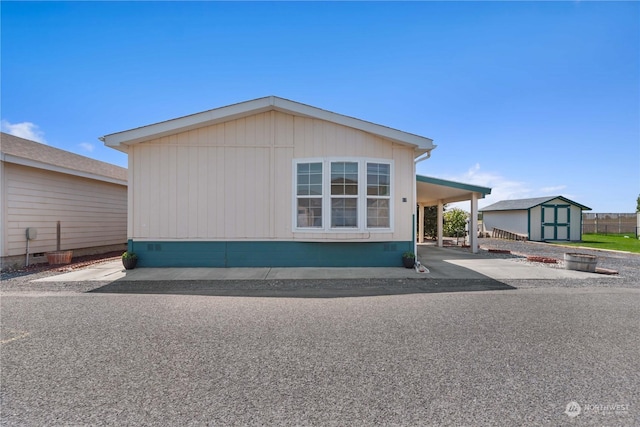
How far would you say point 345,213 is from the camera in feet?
26.5

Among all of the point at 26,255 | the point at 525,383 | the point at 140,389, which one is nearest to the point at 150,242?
the point at 26,255

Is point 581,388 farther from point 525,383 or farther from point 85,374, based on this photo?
point 85,374

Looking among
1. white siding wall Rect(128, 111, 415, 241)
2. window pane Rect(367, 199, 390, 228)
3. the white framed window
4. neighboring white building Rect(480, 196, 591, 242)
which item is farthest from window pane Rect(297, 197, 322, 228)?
neighboring white building Rect(480, 196, 591, 242)

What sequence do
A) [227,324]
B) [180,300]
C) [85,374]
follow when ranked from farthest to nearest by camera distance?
[180,300] < [227,324] < [85,374]

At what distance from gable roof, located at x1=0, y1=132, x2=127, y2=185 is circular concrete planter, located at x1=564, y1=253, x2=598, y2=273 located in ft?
48.9

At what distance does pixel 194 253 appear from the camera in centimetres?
835

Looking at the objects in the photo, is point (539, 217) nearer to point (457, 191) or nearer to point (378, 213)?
point (457, 191)

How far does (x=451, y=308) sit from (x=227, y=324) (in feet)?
10.9

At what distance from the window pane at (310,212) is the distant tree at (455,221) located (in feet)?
45.2

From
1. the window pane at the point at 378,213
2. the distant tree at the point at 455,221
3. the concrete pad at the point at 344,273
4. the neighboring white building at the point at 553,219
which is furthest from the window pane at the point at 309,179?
the neighboring white building at the point at 553,219

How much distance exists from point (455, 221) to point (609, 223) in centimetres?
1556

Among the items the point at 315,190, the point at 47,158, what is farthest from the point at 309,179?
the point at 47,158

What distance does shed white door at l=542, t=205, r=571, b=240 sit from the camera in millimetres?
18703

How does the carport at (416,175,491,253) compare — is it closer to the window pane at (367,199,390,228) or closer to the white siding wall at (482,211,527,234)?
the window pane at (367,199,390,228)
